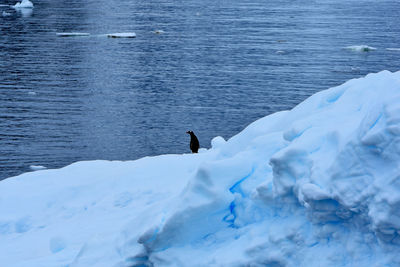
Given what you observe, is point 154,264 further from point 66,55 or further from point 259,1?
point 259,1

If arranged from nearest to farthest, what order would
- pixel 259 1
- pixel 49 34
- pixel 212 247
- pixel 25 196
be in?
pixel 212 247, pixel 25 196, pixel 49 34, pixel 259 1

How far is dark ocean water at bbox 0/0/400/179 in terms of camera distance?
74.7 feet

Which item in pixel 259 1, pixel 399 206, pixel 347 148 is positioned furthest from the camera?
A: pixel 259 1

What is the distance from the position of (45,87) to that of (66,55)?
27.7 feet

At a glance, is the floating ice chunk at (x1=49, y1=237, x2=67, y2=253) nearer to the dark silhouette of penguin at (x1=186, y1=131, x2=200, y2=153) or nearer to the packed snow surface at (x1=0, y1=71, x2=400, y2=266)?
the packed snow surface at (x1=0, y1=71, x2=400, y2=266)

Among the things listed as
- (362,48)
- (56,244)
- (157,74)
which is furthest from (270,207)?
(362,48)

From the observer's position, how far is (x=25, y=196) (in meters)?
11.0

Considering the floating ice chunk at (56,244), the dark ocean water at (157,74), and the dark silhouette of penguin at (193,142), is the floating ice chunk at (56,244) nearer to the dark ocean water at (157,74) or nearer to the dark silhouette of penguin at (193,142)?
the dark silhouette of penguin at (193,142)

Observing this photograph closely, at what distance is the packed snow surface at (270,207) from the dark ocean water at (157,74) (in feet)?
33.3

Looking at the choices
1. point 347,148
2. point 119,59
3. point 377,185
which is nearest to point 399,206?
point 377,185

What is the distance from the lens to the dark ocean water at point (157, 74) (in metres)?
22.8

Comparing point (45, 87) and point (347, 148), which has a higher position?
point (347, 148)

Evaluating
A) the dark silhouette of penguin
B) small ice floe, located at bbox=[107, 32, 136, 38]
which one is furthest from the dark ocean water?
the dark silhouette of penguin

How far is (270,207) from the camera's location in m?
6.86
